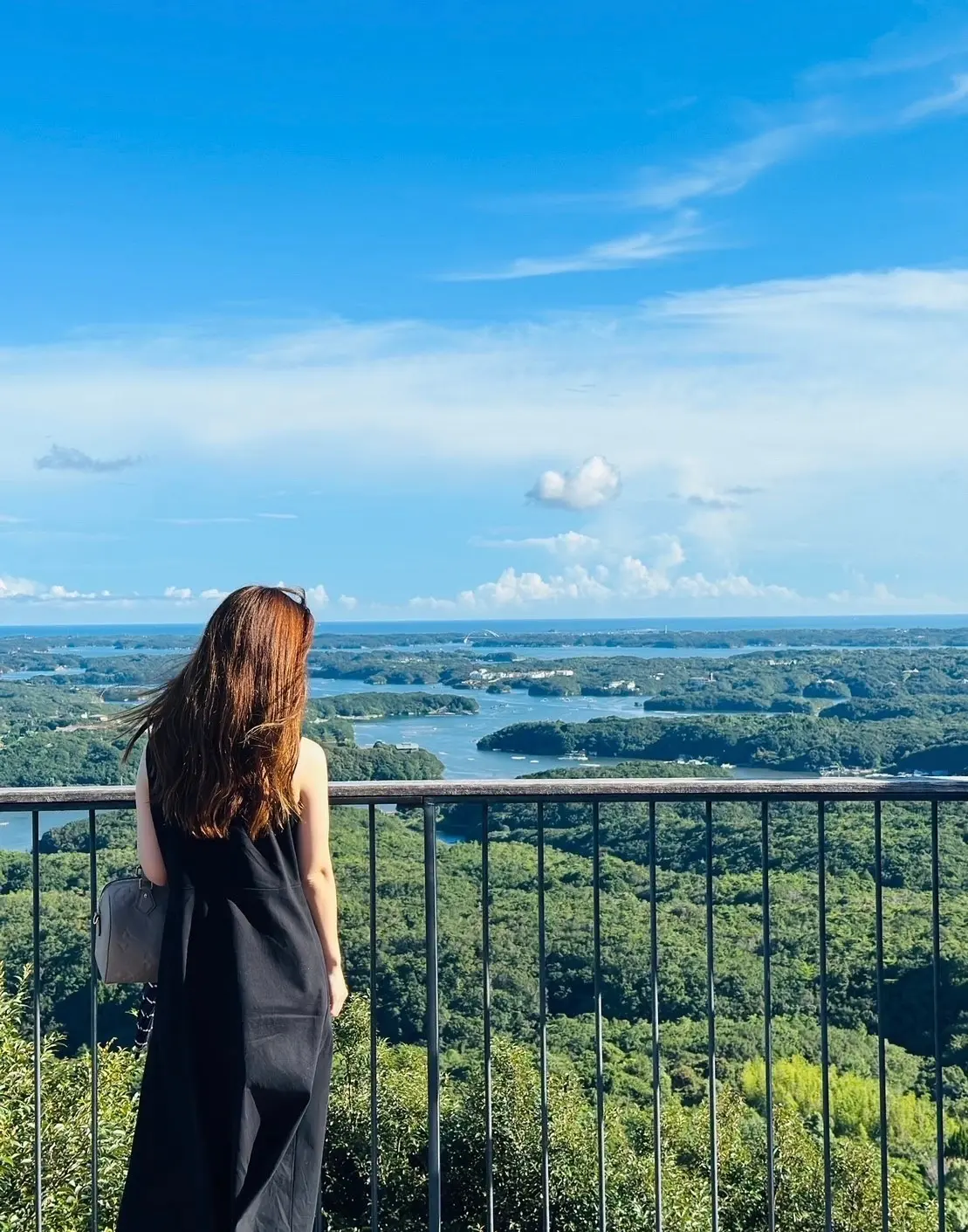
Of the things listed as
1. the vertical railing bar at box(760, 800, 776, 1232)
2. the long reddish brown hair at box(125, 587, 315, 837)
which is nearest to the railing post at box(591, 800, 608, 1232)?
the vertical railing bar at box(760, 800, 776, 1232)

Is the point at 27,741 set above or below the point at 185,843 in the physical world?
below

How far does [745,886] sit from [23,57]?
75.4 ft

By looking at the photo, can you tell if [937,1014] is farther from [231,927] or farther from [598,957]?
[231,927]

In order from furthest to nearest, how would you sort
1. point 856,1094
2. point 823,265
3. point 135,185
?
point 823,265 → point 856,1094 → point 135,185

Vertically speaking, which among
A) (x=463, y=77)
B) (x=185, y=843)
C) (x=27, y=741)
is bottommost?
(x=27, y=741)

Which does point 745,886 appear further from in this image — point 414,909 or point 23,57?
point 23,57

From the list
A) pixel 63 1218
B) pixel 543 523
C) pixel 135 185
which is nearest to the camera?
pixel 63 1218

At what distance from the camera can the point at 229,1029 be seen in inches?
79.7

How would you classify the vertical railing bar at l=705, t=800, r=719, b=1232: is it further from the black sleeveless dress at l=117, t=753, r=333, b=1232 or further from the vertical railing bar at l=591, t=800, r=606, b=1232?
the black sleeveless dress at l=117, t=753, r=333, b=1232

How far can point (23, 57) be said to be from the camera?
20328 millimetres

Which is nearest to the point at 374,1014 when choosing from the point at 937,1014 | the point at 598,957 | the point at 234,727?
the point at 598,957

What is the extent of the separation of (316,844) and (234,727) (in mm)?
295

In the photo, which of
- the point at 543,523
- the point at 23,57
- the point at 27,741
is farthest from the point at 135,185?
the point at 543,523

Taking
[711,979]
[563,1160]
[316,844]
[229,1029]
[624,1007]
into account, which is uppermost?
[316,844]
